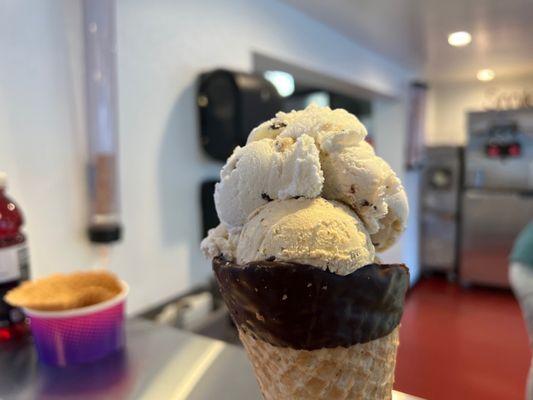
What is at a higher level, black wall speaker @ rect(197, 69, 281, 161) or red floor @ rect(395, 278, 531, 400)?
black wall speaker @ rect(197, 69, 281, 161)

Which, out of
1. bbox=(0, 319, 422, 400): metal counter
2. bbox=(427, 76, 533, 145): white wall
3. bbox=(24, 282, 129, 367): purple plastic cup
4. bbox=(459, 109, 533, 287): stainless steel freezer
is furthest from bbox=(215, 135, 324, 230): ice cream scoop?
bbox=(427, 76, 533, 145): white wall

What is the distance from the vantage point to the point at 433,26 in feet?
8.05

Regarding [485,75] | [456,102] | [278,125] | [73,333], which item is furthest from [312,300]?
[456,102]

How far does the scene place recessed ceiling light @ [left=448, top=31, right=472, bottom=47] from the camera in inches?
103

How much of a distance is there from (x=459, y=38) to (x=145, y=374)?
116 inches

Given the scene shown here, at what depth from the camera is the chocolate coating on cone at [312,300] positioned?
410mm

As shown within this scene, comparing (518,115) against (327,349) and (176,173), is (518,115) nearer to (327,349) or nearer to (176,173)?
(176,173)

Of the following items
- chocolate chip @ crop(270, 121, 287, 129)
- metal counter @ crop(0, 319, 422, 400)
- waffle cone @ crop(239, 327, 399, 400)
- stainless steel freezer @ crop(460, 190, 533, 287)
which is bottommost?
stainless steel freezer @ crop(460, 190, 533, 287)

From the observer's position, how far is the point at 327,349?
443 millimetres

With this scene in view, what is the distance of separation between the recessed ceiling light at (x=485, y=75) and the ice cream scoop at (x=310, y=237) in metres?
4.31

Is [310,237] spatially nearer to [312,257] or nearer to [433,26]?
[312,257]

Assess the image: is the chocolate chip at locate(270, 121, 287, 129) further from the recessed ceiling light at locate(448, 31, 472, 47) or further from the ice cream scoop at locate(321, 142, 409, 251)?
the recessed ceiling light at locate(448, 31, 472, 47)

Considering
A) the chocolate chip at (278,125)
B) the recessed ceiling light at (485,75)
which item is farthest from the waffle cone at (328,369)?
the recessed ceiling light at (485,75)

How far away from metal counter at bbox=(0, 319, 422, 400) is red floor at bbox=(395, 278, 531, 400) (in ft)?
4.45
